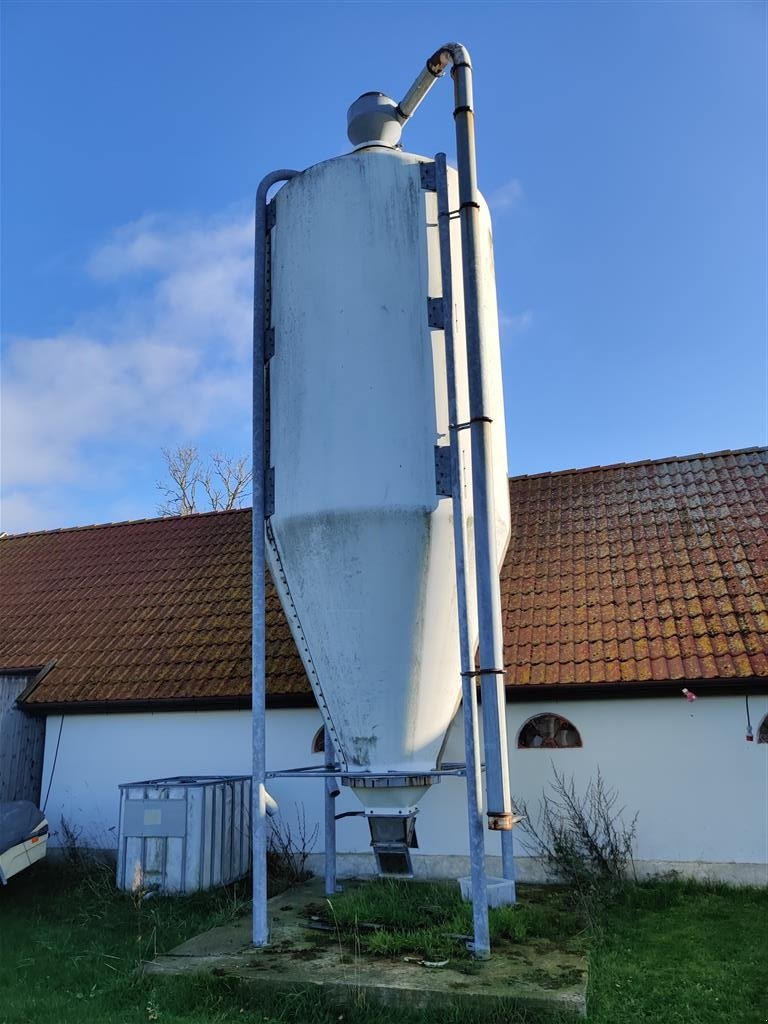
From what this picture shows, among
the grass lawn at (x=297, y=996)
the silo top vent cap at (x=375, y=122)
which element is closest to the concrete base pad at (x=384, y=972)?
the grass lawn at (x=297, y=996)

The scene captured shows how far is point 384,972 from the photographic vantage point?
17.7 ft

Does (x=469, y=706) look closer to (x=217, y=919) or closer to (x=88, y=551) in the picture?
(x=217, y=919)

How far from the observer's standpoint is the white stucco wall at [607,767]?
26.0 ft

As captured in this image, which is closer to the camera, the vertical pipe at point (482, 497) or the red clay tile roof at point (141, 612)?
the vertical pipe at point (482, 497)

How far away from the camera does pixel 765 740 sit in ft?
26.2

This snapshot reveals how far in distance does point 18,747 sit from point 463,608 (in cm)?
757

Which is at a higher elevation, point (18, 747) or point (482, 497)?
point (482, 497)

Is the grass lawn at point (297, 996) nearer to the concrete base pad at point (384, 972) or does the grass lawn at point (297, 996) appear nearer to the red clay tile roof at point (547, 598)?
the concrete base pad at point (384, 972)

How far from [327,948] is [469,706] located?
2.10m

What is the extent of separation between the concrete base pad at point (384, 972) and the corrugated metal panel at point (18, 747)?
202 inches

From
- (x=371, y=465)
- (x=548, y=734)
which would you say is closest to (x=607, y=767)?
(x=548, y=734)

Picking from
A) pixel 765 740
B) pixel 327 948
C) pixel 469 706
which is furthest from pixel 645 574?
pixel 327 948

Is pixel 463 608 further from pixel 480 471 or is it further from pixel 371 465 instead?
pixel 371 465

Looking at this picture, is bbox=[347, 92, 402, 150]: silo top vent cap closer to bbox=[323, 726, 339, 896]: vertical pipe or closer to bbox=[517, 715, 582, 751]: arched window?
bbox=[323, 726, 339, 896]: vertical pipe
